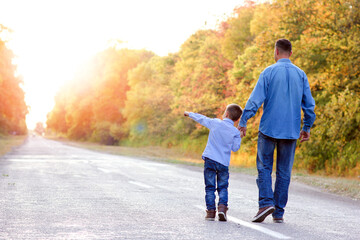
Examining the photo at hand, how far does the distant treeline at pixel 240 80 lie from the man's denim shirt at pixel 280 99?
10.9m

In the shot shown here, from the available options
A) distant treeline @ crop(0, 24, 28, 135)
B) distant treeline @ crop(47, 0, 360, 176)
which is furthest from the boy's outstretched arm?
distant treeline @ crop(0, 24, 28, 135)

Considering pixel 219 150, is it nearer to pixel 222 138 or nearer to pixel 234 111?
pixel 222 138

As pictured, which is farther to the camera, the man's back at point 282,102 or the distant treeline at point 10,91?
the distant treeline at point 10,91

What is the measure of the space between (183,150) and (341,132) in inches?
932

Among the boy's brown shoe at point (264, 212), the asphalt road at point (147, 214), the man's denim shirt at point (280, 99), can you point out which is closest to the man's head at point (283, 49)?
the man's denim shirt at point (280, 99)

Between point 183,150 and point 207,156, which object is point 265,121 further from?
point 183,150

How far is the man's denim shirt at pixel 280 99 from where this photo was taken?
6.20m

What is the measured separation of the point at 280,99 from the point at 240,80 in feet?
75.3

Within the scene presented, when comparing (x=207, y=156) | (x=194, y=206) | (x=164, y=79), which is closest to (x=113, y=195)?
(x=194, y=206)

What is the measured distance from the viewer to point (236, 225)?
583cm

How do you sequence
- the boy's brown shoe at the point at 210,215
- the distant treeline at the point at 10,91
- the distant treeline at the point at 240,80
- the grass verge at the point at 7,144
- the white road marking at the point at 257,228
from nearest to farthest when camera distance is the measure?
1. the white road marking at the point at 257,228
2. the boy's brown shoe at the point at 210,215
3. the distant treeline at the point at 240,80
4. the grass verge at the point at 7,144
5. the distant treeline at the point at 10,91

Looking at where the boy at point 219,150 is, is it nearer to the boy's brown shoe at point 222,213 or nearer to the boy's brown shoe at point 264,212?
the boy's brown shoe at point 222,213

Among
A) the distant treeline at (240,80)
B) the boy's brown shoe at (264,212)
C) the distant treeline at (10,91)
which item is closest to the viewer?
the boy's brown shoe at (264,212)

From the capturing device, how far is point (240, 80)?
95.2ft
